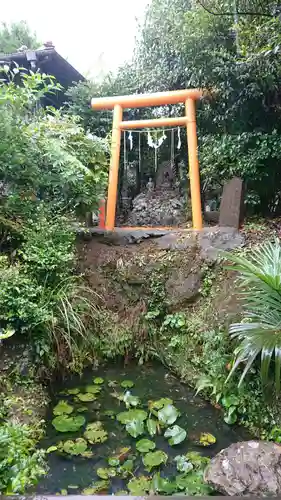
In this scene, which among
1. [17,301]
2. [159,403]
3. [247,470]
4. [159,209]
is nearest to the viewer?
[247,470]

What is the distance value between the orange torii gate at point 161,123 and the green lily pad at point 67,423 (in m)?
3.15

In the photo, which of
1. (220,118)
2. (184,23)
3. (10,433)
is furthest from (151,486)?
(184,23)

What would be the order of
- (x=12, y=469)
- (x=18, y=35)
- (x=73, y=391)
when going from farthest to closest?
(x=18, y=35)
(x=73, y=391)
(x=12, y=469)

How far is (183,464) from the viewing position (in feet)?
9.75

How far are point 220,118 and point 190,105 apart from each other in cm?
56

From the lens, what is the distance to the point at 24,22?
500 inches

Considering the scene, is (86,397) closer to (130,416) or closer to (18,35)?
A: (130,416)

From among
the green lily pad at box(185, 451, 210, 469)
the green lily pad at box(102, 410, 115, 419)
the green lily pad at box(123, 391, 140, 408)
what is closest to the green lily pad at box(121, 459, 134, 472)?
the green lily pad at box(185, 451, 210, 469)

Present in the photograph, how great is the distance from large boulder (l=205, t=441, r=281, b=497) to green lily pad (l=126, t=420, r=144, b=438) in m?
0.77

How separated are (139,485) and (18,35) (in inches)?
547

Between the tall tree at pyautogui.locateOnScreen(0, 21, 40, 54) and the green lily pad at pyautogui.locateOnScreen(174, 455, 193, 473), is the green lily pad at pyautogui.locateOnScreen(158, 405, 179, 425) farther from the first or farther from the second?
the tall tree at pyautogui.locateOnScreen(0, 21, 40, 54)

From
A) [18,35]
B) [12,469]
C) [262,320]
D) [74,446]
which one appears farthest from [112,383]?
[18,35]

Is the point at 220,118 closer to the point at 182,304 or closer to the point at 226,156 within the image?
the point at 226,156

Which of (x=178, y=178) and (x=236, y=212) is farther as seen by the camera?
(x=178, y=178)
